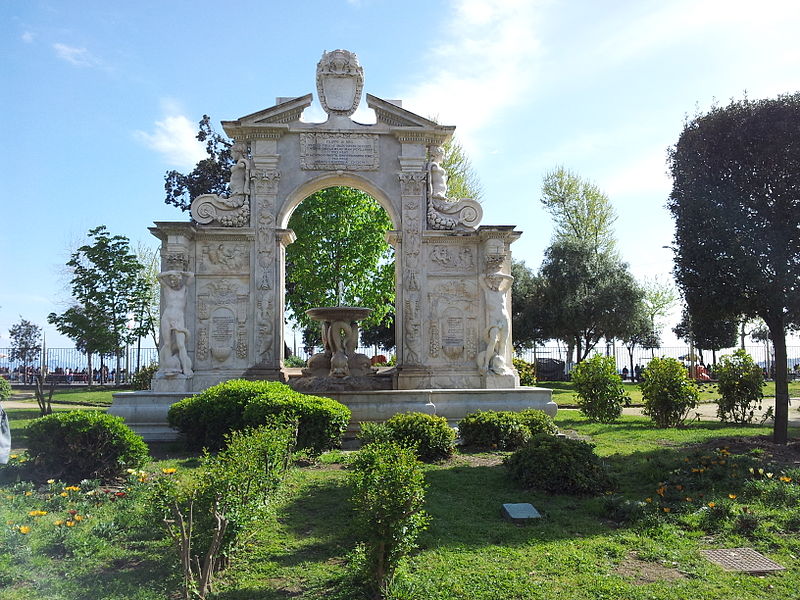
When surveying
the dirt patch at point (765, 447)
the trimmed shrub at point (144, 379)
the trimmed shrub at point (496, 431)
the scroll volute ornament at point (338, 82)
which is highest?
the scroll volute ornament at point (338, 82)

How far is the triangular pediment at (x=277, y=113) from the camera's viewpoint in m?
14.6

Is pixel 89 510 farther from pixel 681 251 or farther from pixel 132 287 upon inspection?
pixel 132 287

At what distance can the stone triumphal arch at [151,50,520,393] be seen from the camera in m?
14.1

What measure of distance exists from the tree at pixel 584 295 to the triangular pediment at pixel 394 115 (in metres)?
19.3

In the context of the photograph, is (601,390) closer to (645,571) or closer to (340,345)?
(340,345)

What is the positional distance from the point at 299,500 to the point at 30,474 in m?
3.51

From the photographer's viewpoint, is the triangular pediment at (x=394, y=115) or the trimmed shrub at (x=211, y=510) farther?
the triangular pediment at (x=394, y=115)

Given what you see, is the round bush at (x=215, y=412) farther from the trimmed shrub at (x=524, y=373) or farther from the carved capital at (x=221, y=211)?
the trimmed shrub at (x=524, y=373)

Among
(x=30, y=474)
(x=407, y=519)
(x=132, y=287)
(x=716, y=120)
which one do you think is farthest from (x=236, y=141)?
(x=407, y=519)

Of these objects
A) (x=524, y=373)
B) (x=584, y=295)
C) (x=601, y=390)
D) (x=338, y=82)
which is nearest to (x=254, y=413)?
(x=338, y=82)

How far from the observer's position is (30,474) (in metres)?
7.92

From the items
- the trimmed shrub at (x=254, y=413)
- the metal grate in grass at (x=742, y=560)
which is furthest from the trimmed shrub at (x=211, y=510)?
the metal grate in grass at (x=742, y=560)

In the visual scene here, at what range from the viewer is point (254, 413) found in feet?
30.8

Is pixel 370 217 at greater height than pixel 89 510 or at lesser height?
greater
